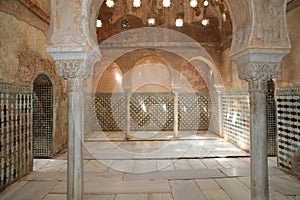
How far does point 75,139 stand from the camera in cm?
304

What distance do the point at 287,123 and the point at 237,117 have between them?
261cm

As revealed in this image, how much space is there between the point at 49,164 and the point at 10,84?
2224 millimetres

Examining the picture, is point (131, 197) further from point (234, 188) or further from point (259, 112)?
point (259, 112)

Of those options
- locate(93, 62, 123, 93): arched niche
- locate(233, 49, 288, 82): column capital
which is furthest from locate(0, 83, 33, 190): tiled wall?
locate(93, 62, 123, 93): arched niche

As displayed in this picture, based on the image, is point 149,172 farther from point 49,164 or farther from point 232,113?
point 232,113

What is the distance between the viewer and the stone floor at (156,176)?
359cm

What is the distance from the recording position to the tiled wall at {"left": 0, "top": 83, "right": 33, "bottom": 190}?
155 inches

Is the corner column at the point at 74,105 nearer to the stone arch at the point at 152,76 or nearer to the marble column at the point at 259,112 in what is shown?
the marble column at the point at 259,112

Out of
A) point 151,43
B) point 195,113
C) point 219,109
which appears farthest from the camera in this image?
point 195,113

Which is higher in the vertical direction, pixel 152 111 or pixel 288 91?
pixel 288 91

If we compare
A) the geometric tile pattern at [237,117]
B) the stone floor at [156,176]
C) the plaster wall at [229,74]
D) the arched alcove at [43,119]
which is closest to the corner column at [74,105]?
the stone floor at [156,176]

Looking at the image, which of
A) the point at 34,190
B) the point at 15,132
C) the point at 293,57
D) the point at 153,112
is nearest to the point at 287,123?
the point at 293,57

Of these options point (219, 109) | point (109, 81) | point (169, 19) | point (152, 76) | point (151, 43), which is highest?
point (169, 19)

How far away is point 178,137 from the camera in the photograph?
8.89 meters
